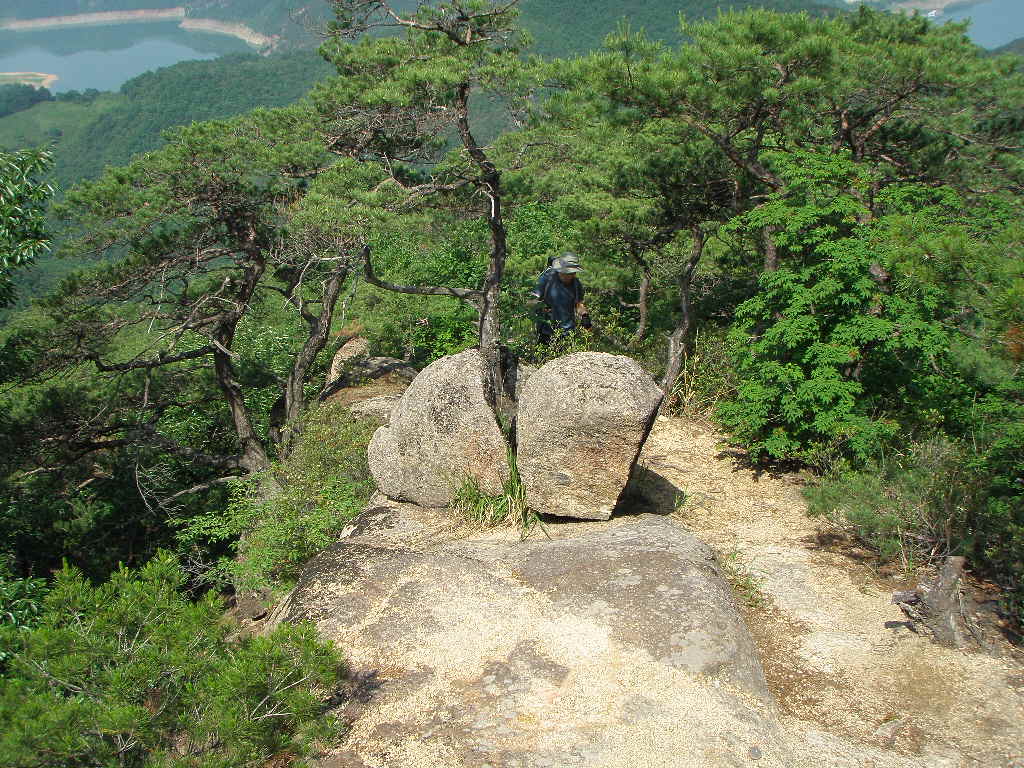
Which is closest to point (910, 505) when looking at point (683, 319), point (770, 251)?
point (770, 251)

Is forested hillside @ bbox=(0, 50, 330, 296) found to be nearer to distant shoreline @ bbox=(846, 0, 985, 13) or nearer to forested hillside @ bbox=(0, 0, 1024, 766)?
forested hillside @ bbox=(0, 0, 1024, 766)

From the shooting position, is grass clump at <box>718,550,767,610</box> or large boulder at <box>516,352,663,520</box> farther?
large boulder at <box>516,352,663,520</box>

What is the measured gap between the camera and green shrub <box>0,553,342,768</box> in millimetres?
3225

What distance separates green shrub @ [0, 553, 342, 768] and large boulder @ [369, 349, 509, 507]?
9.01 ft

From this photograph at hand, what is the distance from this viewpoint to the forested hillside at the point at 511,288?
4.07 metres

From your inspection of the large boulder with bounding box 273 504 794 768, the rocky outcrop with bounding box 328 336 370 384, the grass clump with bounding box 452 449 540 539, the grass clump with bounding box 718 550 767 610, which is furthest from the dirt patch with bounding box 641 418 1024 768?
the rocky outcrop with bounding box 328 336 370 384

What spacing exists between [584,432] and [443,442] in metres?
1.46

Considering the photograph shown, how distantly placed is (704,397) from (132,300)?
842 centimetres

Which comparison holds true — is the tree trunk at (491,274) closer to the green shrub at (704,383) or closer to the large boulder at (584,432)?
the large boulder at (584,432)

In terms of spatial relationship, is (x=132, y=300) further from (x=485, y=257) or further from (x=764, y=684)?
(x=764, y=684)

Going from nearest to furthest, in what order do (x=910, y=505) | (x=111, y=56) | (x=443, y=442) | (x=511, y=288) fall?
(x=910, y=505) → (x=443, y=442) → (x=511, y=288) → (x=111, y=56)

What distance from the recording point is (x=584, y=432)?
619cm

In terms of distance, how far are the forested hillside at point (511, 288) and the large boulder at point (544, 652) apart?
24.5 inches

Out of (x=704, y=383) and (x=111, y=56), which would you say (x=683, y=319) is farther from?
(x=111, y=56)
